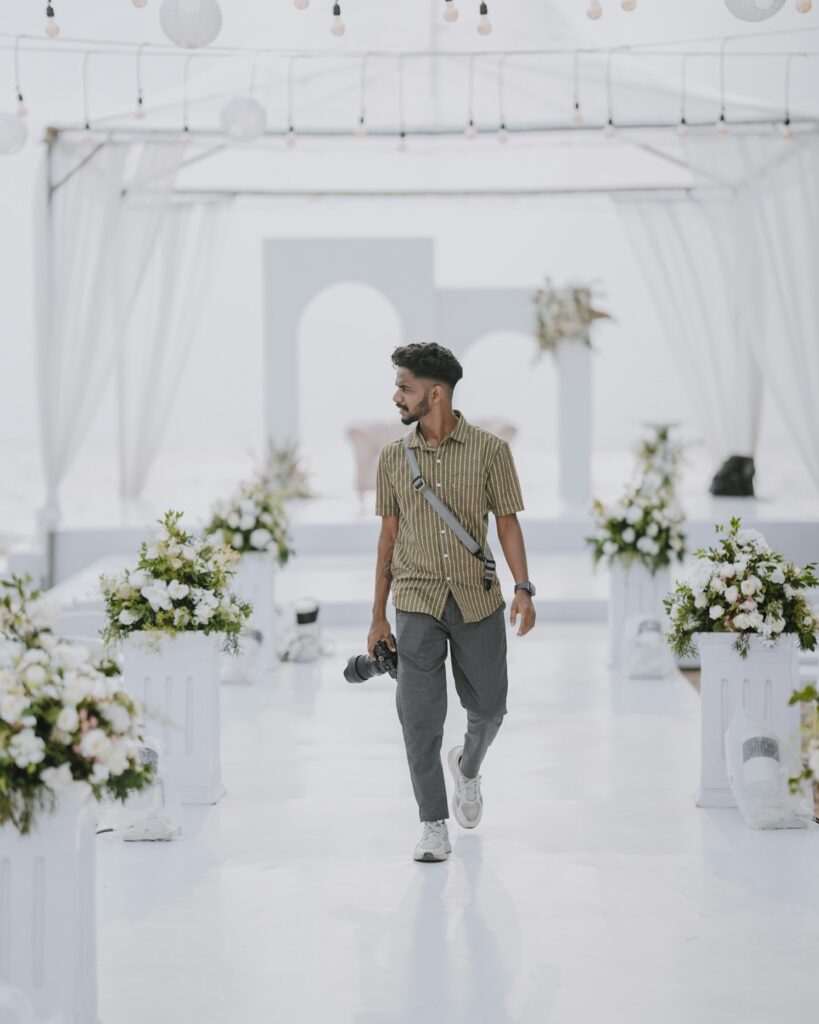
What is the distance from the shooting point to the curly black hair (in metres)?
4.59

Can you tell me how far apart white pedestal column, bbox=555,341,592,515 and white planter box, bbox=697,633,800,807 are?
8744mm

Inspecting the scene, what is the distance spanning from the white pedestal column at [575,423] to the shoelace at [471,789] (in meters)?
9.24

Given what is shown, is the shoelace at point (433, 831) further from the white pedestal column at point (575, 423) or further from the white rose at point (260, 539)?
the white pedestal column at point (575, 423)

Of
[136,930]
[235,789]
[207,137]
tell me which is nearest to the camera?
[136,930]

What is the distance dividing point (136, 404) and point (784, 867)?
8864mm

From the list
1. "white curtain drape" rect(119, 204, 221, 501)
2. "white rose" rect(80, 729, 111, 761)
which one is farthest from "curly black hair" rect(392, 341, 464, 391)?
"white curtain drape" rect(119, 204, 221, 501)

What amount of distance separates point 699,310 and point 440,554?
9502mm

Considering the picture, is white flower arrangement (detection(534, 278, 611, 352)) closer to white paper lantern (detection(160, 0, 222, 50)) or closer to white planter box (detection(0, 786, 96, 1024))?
white paper lantern (detection(160, 0, 222, 50))

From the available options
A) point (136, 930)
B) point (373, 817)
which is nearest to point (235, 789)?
point (373, 817)

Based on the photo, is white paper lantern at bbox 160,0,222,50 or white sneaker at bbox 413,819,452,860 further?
white paper lantern at bbox 160,0,222,50

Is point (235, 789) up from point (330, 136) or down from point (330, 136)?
down

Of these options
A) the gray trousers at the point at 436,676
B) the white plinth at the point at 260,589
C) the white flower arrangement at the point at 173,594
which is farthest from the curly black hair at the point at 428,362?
the white plinth at the point at 260,589

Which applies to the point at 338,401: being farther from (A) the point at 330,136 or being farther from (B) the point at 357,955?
(B) the point at 357,955

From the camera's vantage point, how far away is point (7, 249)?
Answer: 3077cm
